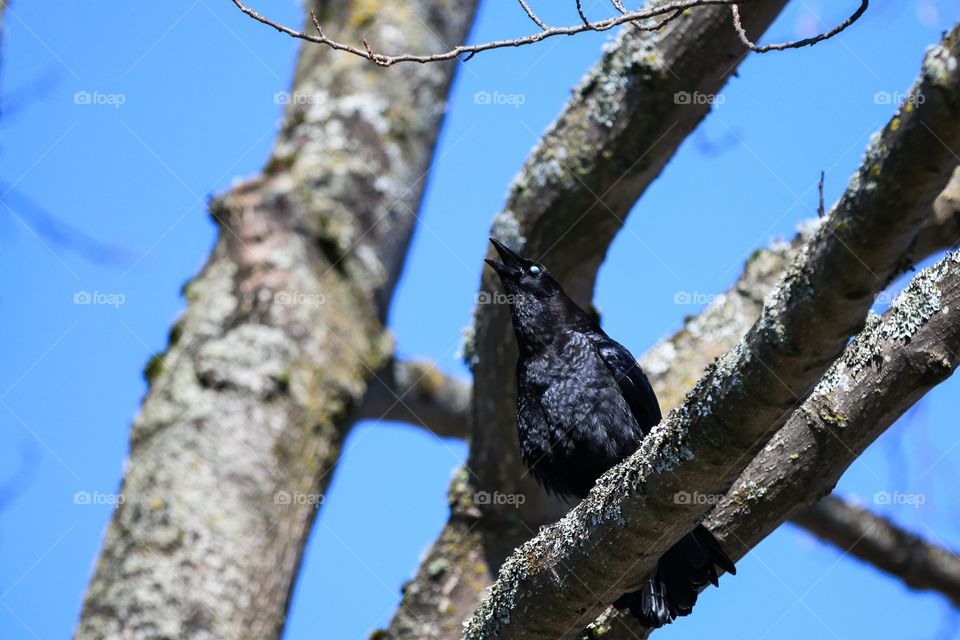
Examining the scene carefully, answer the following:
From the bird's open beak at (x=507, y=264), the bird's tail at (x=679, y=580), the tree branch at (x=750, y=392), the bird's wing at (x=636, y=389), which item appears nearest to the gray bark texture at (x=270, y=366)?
the bird's open beak at (x=507, y=264)

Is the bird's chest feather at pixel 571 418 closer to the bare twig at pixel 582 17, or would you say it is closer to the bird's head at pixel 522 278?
the bird's head at pixel 522 278

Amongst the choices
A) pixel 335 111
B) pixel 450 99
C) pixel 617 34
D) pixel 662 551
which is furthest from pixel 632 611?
pixel 450 99

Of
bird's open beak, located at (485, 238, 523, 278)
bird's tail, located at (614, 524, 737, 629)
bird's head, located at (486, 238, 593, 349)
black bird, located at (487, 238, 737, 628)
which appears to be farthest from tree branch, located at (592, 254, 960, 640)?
bird's open beak, located at (485, 238, 523, 278)

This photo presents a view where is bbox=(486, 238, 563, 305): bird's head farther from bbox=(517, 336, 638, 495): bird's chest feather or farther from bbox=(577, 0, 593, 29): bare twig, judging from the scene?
bbox=(577, 0, 593, 29): bare twig

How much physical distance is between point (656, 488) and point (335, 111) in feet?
11.8

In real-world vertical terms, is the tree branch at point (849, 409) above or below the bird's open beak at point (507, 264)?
below

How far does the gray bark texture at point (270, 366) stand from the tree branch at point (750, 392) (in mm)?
1530

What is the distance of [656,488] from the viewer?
7.59 feet

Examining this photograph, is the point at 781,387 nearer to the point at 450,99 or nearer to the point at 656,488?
the point at 656,488

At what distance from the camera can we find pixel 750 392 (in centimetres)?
202

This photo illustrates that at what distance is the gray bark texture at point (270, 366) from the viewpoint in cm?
393

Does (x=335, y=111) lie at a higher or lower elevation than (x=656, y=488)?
higher

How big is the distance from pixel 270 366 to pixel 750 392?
9.17ft

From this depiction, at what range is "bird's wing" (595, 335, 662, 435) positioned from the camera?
13.6ft
